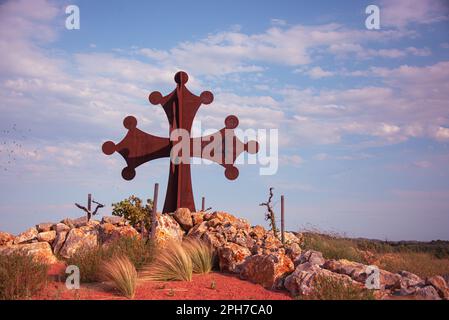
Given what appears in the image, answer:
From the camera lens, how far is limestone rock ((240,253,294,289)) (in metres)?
9.67

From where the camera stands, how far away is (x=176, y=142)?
49.1 feet

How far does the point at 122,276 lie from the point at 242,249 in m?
3.12

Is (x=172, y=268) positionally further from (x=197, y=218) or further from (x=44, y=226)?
(x=44, y=226)

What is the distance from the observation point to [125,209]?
46.2ft

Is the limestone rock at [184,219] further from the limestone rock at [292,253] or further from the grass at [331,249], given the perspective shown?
the grass at [331,249]

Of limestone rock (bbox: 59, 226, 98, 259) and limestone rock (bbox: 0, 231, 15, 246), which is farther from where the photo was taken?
limestone rock (bbox: 0, 231, 15, 246)

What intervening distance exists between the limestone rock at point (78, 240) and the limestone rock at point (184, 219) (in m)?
2.26

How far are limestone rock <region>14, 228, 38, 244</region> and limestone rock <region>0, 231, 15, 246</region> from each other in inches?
7.5

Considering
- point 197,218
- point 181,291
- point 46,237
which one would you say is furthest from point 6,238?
point 181,291

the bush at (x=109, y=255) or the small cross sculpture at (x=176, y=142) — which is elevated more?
the small cross sculpture at (x=176, y=142)

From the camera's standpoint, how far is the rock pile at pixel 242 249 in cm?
903

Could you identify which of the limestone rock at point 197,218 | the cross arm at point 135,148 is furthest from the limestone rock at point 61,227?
the limestone rock at point 197,218

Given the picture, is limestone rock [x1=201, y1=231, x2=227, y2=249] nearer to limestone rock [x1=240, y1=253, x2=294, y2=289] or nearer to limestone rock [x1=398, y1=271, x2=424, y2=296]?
limestone rock [x1=240, y1=253, x2=294, y2=289]

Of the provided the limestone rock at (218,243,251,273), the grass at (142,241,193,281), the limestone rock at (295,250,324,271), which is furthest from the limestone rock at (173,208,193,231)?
the limestone rock at (295,250,324,271)
